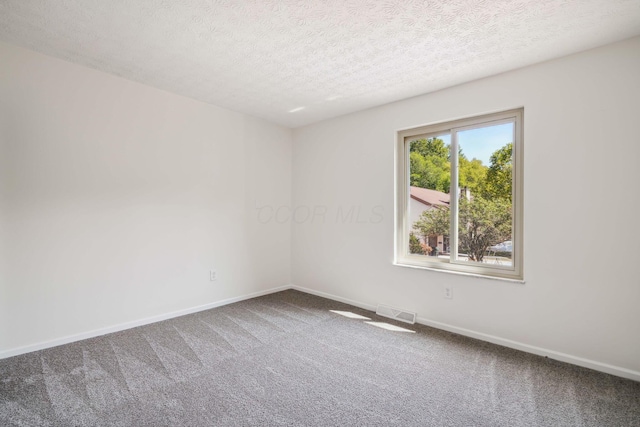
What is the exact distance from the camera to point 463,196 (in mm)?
3180

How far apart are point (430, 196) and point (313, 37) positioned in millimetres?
2059

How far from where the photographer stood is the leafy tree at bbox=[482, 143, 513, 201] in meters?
2.88

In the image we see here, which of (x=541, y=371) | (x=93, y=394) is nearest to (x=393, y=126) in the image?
(x=541, y=371)

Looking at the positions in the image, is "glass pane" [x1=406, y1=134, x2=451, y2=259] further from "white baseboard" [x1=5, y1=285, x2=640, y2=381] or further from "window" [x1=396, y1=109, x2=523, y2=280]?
"white baseboard" [x1=5, y1=285, x2=640, y2=381]

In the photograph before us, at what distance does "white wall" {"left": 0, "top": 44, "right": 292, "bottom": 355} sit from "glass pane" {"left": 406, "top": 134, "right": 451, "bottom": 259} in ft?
6.95

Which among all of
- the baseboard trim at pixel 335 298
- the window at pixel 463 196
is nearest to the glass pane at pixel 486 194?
the window at pixel 463 196

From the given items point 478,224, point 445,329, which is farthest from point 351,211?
point 445,329

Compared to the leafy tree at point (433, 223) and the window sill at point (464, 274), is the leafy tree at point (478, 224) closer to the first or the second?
the leafy tree at point (433, 223)

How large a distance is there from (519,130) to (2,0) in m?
3.93

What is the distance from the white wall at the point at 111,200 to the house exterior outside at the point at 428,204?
2.12 m

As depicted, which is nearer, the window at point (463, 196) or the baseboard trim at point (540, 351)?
the baseboard trim at point (540, 351)

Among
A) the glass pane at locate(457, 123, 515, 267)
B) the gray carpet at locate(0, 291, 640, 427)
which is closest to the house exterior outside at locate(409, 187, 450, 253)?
the glass pane at locate(457, 123, 515, 267)

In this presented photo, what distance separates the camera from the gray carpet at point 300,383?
5.90 ft

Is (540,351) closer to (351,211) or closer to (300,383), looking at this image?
(300,383)
